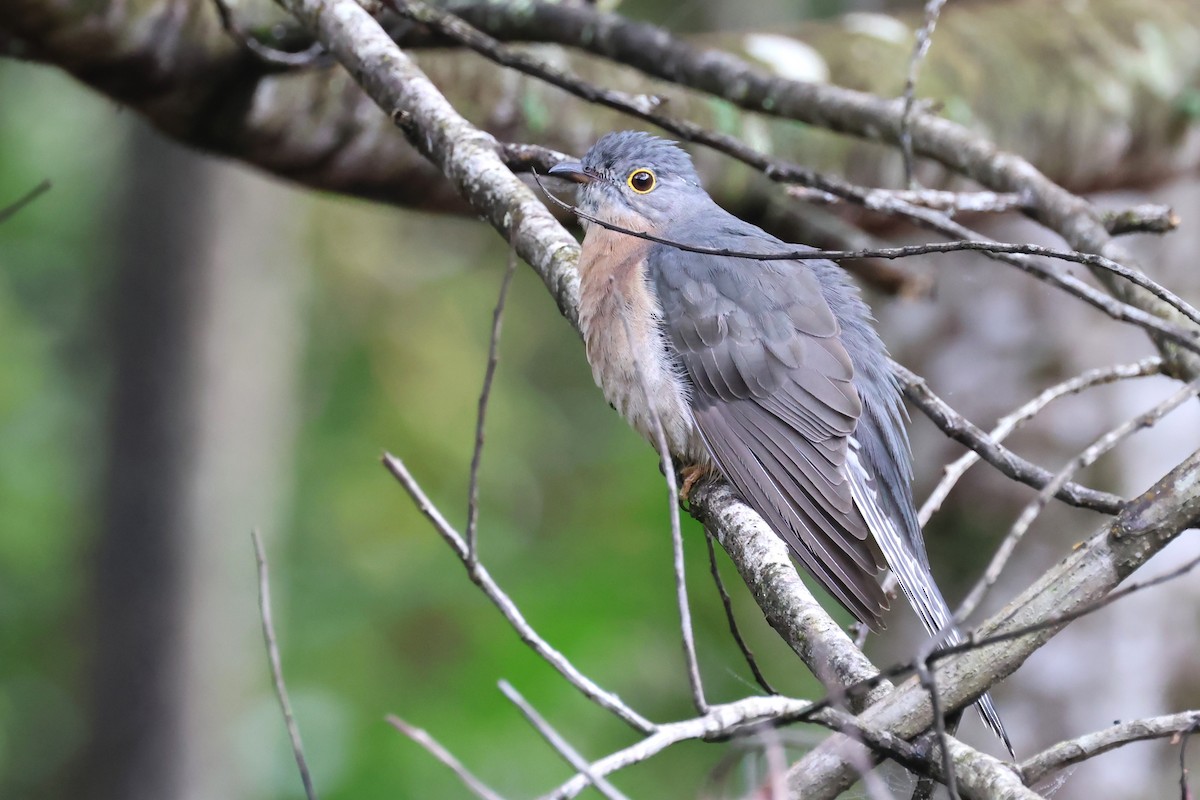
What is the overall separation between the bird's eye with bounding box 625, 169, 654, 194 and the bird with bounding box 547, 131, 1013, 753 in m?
0.27

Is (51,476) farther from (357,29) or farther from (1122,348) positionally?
(1122,348)

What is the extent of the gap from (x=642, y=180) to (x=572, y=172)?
38cm

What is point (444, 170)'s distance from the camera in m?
3.09

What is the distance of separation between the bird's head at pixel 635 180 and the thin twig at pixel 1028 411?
175cm

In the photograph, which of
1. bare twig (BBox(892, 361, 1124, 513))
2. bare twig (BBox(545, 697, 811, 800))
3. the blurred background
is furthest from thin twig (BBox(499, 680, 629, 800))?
the blurred background

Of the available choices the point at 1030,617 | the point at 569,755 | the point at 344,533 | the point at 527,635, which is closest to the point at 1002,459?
the point at 1030,617

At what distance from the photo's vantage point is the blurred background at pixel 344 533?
598 cm

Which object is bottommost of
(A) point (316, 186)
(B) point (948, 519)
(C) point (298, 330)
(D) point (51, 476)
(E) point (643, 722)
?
(D) point (51, 476)

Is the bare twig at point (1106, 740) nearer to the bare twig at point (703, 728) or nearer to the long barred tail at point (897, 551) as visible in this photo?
the bare twig at point (703, 728)

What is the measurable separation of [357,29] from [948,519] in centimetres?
415

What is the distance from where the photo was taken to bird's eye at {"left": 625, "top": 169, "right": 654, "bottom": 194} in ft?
13.8

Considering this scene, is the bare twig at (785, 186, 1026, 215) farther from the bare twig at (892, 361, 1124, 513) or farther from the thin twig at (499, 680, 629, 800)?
the thin twig at (499, 680, 629, 800)

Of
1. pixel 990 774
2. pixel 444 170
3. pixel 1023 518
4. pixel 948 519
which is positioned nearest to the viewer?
pixel 1023 518

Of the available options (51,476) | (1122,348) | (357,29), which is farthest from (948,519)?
(51,476)
